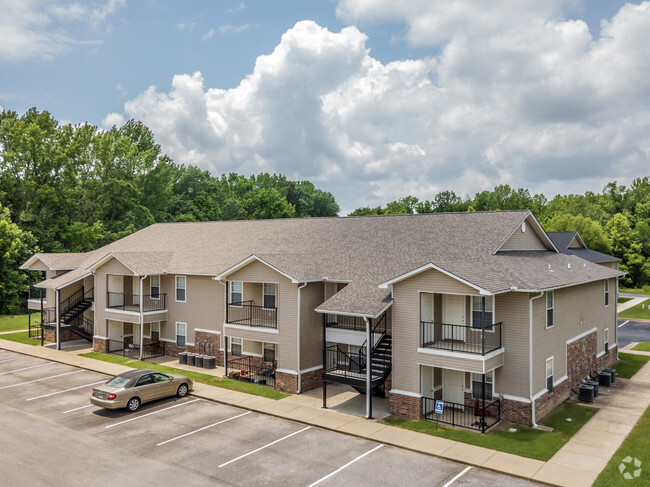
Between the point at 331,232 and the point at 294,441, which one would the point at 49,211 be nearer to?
the point at 331,232

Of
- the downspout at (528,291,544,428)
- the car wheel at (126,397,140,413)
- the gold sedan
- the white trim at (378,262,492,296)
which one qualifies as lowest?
the car wheel at (126,397,140,413)

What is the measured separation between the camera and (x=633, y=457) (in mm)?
15344

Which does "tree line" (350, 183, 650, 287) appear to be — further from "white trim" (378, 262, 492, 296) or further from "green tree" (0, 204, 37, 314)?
"green tree" (0, 204, 37, 314)

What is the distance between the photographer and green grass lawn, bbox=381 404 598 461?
15945 millimetres

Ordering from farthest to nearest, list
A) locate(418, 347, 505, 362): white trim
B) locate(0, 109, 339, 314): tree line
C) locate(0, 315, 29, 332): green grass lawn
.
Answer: locate(0, 109, 339, 314): tree line
locate(0, 315, 29, 332): green grass lawn
locate(418, 347, 505, 362): white trim

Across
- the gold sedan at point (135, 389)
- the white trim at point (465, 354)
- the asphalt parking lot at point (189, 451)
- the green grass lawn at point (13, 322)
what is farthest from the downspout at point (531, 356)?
the green grass lawn at point (13, 322)

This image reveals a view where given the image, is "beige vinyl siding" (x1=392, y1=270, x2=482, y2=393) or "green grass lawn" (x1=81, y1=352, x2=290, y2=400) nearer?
"beige vinyl siding" (x1=392, y1=270, x2=482, y2=393)

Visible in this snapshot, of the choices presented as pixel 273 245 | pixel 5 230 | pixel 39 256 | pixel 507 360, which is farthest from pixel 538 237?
pixel 5 230

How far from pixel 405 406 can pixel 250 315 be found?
10063 millimetres

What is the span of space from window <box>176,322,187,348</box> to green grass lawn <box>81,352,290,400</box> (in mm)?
2258

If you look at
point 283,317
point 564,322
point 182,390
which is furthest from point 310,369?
point 564,322

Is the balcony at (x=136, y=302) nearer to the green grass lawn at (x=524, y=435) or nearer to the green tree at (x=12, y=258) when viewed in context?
the green grass lawn at (x=524, y=435)

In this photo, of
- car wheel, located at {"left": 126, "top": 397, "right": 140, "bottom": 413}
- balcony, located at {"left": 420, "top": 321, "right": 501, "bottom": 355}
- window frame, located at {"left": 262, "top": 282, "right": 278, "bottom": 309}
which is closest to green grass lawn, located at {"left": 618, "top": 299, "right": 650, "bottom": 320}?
balcony, located at {"left": 420, "top": 321, "right": 501, "bottom": 355}

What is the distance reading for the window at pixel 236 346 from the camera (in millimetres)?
27031
